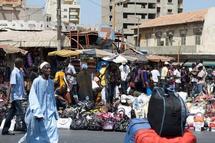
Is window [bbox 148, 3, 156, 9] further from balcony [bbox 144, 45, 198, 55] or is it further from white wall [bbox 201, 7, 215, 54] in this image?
white wall [bbox 201, 7, 215, 54]

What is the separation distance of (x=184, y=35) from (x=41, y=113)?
55.0m

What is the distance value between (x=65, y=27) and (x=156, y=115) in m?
33.8

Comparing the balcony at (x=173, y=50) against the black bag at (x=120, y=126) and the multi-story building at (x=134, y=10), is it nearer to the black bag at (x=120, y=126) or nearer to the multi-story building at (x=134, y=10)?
the multi-story building at (x=134, y=10)

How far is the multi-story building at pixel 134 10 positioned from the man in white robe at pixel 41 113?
8597 centimetres

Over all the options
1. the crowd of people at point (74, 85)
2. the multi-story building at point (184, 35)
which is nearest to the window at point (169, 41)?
the multi-story building at point (184, 35)

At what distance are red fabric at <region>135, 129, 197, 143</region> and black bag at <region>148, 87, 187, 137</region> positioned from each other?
0.04m

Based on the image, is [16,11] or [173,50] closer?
[16,11]

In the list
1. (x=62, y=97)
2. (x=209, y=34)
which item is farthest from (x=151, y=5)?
(x=62, y=97)

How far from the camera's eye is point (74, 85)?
60.4ft

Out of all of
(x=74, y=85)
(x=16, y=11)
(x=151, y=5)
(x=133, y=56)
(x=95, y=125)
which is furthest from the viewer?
(x=151, y=5)

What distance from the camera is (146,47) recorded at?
68.9 m

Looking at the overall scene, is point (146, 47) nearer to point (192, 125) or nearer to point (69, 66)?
point (69, 66)

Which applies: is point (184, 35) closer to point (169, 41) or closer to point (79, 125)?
point (169, 41)

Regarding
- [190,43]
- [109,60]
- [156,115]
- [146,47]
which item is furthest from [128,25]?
[156,115]
